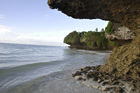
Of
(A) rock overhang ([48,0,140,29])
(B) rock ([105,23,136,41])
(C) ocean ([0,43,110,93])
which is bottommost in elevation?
(C) ocean ([0,43,110,93])

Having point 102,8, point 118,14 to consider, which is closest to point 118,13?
point 118,14

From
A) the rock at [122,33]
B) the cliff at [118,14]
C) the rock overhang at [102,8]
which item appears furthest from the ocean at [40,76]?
the rock overhang at [102,8]

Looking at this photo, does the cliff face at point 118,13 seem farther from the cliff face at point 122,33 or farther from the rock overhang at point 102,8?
the cliff face at point 122,33

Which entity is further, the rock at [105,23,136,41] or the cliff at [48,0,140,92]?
the rock at [105,23,136,41]

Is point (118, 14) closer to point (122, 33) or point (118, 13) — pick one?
point (118, 13)

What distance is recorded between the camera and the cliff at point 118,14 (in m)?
4.62

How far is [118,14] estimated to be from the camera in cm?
543

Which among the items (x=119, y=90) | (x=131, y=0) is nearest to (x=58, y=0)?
(x=131, y=0)

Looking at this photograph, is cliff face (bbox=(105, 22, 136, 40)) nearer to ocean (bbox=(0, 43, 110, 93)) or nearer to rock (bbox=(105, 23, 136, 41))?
rock (bbox=(105, 23, 136, 41))

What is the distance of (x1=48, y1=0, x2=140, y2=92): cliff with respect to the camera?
15.2 feet

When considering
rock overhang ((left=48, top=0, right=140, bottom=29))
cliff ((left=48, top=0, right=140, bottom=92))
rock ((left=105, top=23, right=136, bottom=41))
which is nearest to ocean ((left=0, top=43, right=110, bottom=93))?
cliff ((left=48, top=0, right=140, bottom=92))

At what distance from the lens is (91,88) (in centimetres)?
417

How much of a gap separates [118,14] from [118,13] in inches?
4.1

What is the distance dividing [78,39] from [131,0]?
45.5 metres
